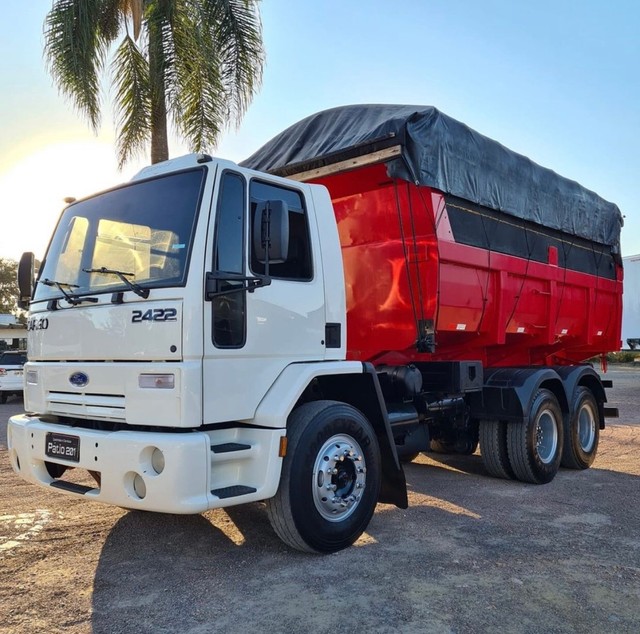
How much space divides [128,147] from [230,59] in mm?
2599

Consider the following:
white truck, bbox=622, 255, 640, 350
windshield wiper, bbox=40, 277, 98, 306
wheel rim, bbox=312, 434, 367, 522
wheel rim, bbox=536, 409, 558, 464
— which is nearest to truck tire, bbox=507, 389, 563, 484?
wheel rim, bbox=536, 409, 558, 464

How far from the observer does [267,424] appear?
4094 millimetres

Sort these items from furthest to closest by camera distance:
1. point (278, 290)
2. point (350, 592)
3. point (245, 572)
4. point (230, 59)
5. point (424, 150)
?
point (230, 59) < point (424, 150) < point (278, 290) < point (245, 572) < point (350, 592)

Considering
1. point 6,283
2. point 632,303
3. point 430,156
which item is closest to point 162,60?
point 430,156

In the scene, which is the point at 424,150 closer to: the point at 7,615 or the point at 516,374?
the point at 516,374

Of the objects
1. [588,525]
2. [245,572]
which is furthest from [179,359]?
[588,525]

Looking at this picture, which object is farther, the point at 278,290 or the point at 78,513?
the point at 78,513

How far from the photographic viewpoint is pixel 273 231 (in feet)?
13.1

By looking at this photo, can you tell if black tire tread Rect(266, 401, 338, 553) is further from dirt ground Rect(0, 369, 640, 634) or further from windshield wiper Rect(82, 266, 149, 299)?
windshield wiper Rect(82, 266, 149, 299)

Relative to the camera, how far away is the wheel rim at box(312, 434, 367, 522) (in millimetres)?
4340

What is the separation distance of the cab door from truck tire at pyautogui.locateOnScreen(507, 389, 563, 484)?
3050mm

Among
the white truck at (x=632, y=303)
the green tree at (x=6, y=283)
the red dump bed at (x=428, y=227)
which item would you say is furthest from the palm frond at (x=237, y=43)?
the green tree at (x=6, y=283)

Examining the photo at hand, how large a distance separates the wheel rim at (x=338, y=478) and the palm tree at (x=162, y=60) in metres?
8.86

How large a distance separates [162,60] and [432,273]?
827 cm
